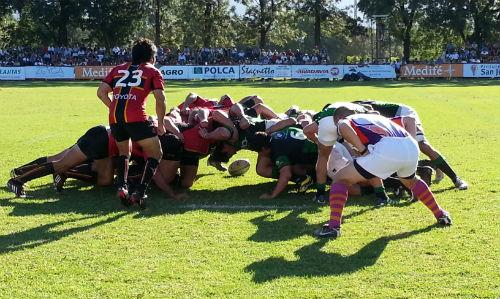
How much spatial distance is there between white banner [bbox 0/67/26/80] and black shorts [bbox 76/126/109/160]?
3496 cm

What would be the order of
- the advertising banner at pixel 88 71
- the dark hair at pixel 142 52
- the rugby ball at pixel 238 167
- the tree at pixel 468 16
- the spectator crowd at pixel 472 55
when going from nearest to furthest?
the dark hair at pixel 142 52 → the rugby ball at pixel 238 167 → the advertising banner at pixel 88 71 → the spectator crowd at pixel 472 55 → the tree at pixel 468 16

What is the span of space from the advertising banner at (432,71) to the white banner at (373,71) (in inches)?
38.8

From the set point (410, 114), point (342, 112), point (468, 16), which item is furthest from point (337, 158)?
point (468, 16)

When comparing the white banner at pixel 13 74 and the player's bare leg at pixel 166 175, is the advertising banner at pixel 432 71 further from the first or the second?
the player's bare leg at pixel 166 175

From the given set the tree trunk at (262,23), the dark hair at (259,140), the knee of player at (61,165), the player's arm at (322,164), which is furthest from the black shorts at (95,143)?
the tree trunk at (262,23)

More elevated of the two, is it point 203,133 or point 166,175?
point 203,133

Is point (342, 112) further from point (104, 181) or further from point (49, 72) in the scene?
point (49, 72)

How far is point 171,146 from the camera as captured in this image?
307 inches

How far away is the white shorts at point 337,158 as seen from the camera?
7828 millimetres

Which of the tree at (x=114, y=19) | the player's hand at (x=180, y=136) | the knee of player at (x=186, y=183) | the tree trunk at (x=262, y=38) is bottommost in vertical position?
the knee of player at (x=186, y=183)

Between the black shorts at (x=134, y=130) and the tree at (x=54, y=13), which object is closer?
Answer: the black shorts at (x=134, y=130)

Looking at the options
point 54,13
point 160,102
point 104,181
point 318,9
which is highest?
point 318,9

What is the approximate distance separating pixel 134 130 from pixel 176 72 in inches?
1366

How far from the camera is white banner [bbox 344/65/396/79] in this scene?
1572 inches
